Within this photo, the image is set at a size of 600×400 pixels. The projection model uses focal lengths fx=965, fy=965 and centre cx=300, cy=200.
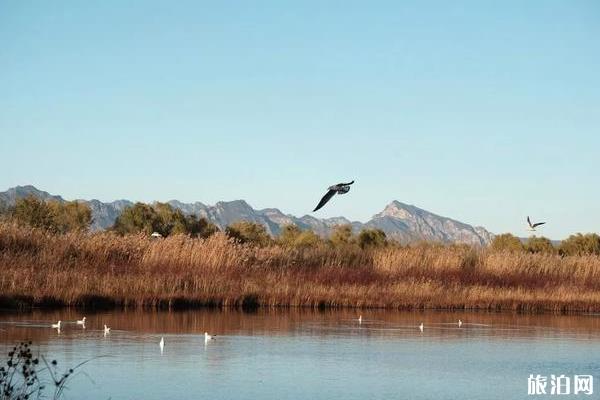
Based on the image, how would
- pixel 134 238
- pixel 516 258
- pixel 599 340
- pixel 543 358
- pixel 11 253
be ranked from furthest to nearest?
1. pixel 516 258
2. pixel 134 238
3. pixel 11 253
4. pixel 599 340
5. pixel 543 358

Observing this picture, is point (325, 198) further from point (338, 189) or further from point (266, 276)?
point (266, 276)

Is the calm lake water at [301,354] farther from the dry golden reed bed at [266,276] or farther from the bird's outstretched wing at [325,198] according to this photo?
the bird's outstretched wing at [325,198]

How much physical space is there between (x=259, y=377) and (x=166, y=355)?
6.73 ft

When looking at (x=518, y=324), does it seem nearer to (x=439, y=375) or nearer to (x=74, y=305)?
(x=439, y=375)

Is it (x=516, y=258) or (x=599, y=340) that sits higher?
(x=516, y=258)

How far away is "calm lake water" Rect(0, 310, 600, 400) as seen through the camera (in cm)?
1136

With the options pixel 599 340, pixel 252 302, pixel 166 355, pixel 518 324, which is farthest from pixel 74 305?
pixel 599 340

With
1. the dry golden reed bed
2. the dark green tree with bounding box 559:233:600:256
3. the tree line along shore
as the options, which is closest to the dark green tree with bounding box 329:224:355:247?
the dark green tree with bounding box 559:233:600:256

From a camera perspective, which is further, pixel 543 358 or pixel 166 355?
pixel 543 358

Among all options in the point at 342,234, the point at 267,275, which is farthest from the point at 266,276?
the point at 342,234

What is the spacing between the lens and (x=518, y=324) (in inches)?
816

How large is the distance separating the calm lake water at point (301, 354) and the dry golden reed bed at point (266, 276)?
1.59 meters

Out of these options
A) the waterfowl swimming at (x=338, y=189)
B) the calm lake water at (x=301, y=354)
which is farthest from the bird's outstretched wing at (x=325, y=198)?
the calm lake water at (x=301, y=354)

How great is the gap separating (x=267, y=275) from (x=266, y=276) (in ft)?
0.19
